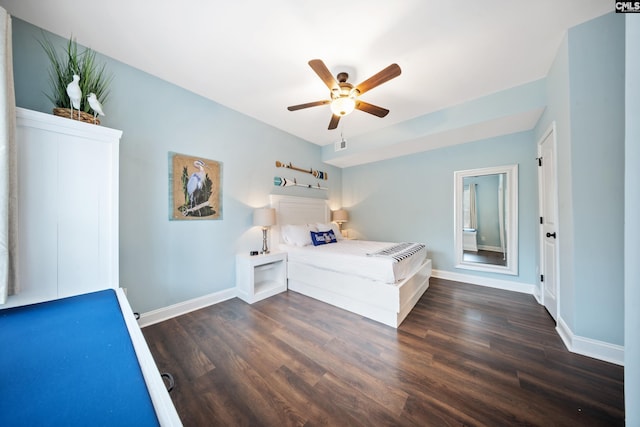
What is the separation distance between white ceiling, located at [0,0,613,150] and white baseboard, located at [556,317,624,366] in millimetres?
2558

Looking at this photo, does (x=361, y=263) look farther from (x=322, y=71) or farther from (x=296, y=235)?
(x=322, y=71)

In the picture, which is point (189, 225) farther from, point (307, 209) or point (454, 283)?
point (454, 283)

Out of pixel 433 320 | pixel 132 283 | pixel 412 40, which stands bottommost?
pixel 433 320

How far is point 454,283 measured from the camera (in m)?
3.46

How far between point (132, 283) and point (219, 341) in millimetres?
1098

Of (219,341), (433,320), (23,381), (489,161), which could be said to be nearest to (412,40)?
(489,161)

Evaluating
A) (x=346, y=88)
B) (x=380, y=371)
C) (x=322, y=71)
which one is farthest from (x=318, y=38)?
(x=380, y=371)

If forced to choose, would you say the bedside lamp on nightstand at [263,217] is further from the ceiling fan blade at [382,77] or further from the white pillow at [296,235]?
the ceiling fan blade at [382,77]

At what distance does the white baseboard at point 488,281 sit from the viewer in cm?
302

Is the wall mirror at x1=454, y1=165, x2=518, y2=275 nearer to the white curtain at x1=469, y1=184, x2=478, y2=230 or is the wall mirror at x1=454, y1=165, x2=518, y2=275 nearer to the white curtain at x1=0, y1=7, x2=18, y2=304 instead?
the white curtain at x1=469, y1=184, x2=478, y2=230

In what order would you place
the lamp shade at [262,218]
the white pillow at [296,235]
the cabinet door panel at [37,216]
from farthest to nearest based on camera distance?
the white pillow at [296,235]
the lamp shade at [262,218]
the cabinet door panel at [37,216]

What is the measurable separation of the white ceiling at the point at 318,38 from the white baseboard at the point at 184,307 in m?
2.54

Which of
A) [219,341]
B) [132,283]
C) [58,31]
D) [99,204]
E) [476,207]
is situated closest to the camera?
[99,204]

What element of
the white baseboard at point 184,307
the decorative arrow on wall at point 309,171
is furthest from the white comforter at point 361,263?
the decorative arrow on wall at point 309,171
